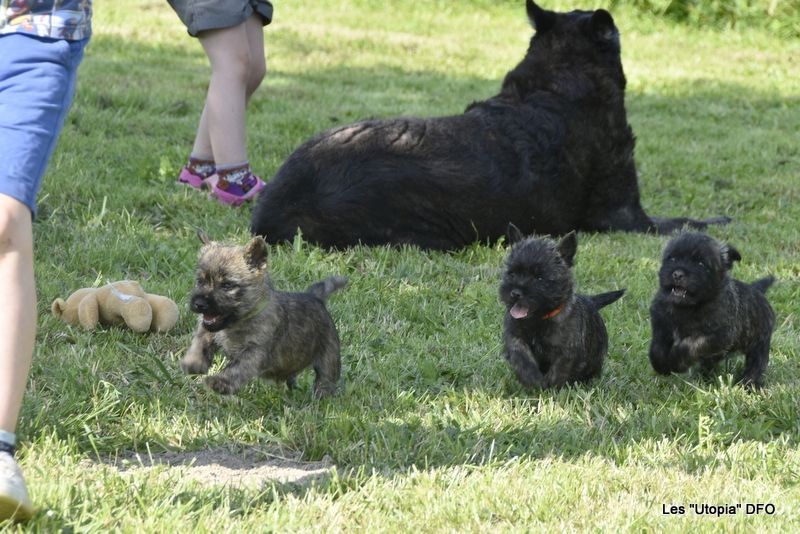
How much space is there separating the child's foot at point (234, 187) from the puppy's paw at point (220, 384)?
350 cm

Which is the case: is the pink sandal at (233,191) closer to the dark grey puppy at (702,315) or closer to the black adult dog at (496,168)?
the black adult dog at (496,168)

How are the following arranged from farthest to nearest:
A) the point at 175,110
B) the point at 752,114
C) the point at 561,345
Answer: the point at 752,114
the point at 175,110
the point at 561,345

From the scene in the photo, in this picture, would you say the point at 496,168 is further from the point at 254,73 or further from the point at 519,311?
the point at 519,311

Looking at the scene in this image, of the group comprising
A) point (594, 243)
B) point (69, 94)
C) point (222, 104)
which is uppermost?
point (69, 94)

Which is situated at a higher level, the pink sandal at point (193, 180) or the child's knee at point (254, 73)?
the child's knee at point (254, 73)

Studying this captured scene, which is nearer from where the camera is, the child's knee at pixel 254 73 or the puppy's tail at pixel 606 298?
the puppy's tail at pixel 606 298

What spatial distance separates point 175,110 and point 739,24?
1178 centimetres

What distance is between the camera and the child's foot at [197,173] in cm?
816

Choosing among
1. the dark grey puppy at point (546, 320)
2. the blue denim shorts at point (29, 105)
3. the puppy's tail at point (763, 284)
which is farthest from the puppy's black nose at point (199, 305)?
the puppy's tail at point (763, 284)

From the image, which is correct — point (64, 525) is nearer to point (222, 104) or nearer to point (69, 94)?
point (69, 94)

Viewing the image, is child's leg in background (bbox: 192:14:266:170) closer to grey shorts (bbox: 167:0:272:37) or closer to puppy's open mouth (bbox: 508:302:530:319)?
grey shorts (bbox: 167:0:272:37)

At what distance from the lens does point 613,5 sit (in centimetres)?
1989

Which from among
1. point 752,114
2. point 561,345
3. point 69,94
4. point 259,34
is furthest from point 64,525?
point 752,114

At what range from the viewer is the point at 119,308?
211 inches
